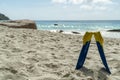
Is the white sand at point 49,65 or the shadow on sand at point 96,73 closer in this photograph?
the white sand at point 49,65

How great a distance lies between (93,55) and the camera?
217 inches

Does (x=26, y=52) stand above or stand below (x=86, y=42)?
below

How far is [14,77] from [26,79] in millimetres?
175

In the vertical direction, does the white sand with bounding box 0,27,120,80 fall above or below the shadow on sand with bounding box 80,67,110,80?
above

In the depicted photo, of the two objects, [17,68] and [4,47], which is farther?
[4,47]

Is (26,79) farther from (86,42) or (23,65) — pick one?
(86,42)

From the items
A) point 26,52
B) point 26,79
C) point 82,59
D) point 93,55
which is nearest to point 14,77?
point 26,79

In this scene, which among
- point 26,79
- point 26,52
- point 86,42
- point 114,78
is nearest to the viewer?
point 26,79

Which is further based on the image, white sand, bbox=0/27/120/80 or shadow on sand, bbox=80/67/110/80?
shadow on sand, bbox=80/67/110/80

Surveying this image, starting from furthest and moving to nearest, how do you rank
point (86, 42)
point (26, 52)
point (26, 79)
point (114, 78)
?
point (26, 52), point (86, 42), point (114, 78), point (26, 79)

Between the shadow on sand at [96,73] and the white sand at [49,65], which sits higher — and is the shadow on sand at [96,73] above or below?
below

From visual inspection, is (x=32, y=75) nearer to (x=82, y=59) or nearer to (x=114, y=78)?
(x=82, y=59)

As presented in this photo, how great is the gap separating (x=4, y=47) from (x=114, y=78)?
8.30ft

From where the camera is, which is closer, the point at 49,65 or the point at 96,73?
the point at 96,73
